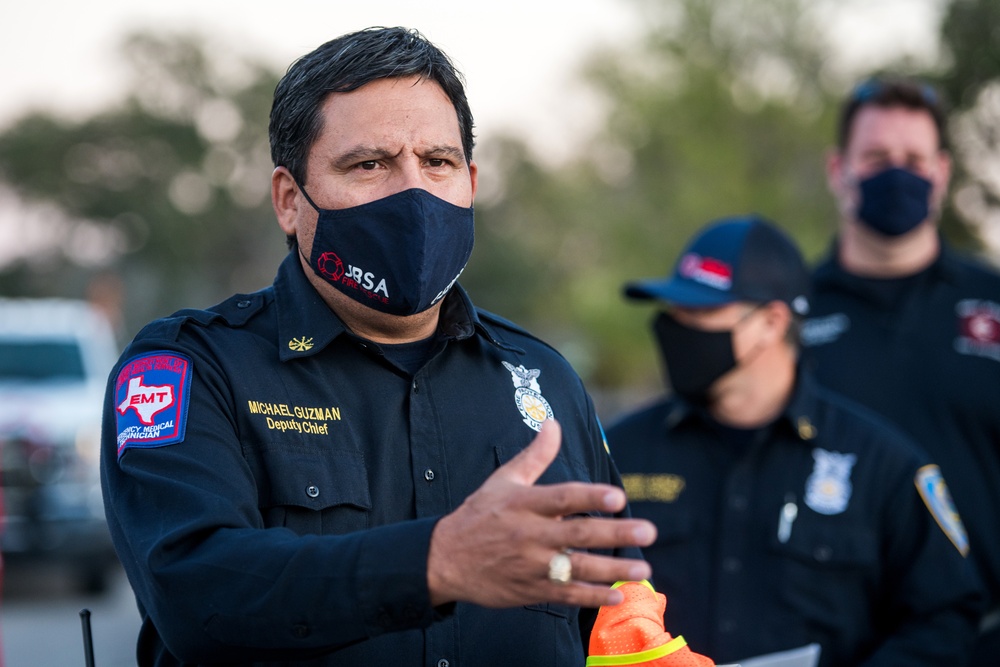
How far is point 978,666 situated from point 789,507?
1.14 meters

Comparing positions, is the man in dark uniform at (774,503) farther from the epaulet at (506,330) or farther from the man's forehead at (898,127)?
the epaulet at (506,330)

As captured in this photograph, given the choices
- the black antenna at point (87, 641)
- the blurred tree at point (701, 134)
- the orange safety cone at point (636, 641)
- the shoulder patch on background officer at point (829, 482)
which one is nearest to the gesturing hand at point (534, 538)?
the orange safety cone at point (636, 641)

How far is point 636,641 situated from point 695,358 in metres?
2.10

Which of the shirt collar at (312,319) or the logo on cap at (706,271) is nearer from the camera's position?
the shirt collar at (312,319)

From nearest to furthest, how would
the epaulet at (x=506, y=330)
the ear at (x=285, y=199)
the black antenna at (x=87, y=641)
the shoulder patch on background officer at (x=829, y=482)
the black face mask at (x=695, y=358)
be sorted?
the black antenna at (x=87, y=641) < the ear at (x=285, y=199) < the epaulet at (x=506, y=330) < the shoulder patch on background officer at (x=829, y=482) < the black face mask at (x=695, y=358)

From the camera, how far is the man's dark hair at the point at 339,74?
2436mm

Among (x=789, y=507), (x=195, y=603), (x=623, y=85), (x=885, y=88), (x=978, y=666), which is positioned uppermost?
(x=623, y=85)

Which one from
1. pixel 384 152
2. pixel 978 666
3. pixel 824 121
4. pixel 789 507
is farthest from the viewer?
pixel 824 121

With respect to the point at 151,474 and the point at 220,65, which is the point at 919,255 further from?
the point at 220,65

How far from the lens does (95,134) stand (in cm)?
3944

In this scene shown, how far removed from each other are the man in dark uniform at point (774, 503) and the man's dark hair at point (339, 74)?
6.10 feet

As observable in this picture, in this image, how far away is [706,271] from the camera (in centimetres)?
433

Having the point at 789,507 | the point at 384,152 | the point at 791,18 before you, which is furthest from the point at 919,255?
the point at 791,18


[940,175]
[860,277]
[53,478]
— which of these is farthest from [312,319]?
[53,478]
